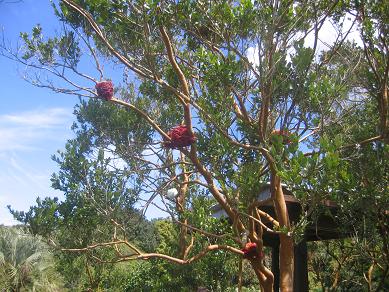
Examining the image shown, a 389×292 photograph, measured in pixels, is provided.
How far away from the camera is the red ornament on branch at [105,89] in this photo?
5754mm

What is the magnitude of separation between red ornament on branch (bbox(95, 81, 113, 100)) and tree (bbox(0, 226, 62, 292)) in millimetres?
5184

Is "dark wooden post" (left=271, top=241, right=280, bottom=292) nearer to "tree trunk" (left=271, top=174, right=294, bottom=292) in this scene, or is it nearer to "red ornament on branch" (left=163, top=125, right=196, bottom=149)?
"tree trunk" (left=271, top=174, right=294, bottom=292)

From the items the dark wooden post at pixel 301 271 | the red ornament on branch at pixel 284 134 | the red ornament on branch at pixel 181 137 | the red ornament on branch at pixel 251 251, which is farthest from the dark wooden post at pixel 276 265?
the red ornament on branch at pixel 181 137

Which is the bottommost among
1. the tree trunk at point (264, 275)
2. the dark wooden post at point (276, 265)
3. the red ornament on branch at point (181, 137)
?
the tree trunk at point (264, 275)

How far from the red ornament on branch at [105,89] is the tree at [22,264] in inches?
204

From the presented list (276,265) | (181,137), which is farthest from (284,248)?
(276,265)

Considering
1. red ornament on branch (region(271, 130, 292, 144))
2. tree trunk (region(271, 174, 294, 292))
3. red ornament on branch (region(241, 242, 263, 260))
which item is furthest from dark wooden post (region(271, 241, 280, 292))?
red ornament on branch (region(271, 130, 292, 144))

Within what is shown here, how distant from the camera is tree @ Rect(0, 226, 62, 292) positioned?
383 inches

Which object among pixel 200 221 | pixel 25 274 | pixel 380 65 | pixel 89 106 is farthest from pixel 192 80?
pixel 25 274

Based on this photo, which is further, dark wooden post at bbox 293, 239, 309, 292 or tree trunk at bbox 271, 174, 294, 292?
dark wooden post at bbox 293, 239, 309, 292

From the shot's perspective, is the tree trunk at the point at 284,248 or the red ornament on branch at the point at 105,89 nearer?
the tree trunk at the point at 284,248

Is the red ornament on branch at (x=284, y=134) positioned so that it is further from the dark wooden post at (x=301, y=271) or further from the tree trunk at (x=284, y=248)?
the dark wooden post at (x=301, y=271)

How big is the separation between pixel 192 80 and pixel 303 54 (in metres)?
2.30

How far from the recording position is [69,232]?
6.89m
